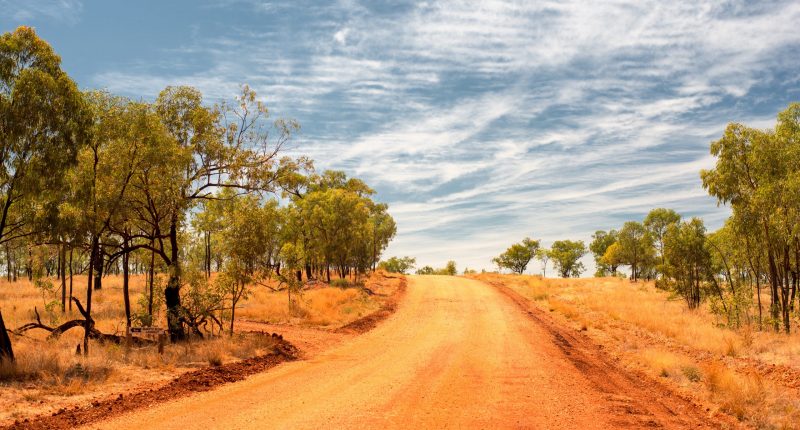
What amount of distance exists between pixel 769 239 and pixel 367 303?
21752 millimetres

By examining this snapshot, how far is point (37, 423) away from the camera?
28.4 feet

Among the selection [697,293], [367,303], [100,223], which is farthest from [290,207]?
[697,293]

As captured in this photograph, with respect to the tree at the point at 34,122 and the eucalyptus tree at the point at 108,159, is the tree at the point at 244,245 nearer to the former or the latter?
the eucalyptus tree at the point at 108,159

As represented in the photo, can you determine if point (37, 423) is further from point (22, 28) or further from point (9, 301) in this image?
point (9, 301)

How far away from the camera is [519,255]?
401 ft

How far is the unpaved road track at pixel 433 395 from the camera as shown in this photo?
9086 mm

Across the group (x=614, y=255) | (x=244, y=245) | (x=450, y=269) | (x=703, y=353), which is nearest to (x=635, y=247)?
(x=614, y=255)

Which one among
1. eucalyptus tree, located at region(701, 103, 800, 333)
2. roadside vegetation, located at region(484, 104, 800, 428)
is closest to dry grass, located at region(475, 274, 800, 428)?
roadside vegetation, located at region(484, 104, 800, 428)

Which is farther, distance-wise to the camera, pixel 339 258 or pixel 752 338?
pixel 339 258

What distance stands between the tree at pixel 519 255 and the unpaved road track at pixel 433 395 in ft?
345

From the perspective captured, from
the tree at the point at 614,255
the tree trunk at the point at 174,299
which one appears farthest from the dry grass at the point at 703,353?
the tree at the point at 614,255

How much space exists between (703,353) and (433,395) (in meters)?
11.5

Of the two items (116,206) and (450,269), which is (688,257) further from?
(450,269)

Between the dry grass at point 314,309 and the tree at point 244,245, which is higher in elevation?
the tree at point 244,245
